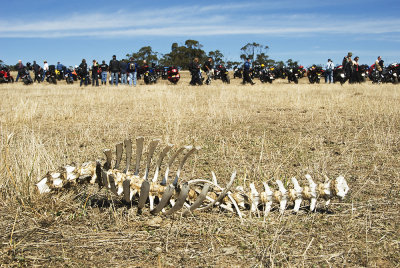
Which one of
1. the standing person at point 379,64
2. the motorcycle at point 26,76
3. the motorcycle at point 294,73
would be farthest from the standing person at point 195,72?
A: the motorcycle at point 26,76

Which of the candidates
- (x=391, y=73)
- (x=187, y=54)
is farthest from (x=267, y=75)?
(x=187, y=54)

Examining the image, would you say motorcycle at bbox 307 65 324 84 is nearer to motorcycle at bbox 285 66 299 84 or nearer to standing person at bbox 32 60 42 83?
motorcycle at bbox 285 66 299 84

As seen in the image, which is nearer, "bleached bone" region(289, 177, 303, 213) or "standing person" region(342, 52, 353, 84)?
"bleached bone" region(289, 177, 303, 213)

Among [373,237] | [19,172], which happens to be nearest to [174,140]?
[19,172]

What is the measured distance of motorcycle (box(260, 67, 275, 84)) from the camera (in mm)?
26391

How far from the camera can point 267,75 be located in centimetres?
2656

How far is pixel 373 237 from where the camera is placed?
2.30 meters

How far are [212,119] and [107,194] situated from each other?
4.54 meters

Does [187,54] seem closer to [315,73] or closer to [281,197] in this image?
→ [315,73]

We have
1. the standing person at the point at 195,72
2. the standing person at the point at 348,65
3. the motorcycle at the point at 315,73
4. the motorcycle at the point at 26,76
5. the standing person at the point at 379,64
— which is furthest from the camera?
the motorcycle at the point at 315,73

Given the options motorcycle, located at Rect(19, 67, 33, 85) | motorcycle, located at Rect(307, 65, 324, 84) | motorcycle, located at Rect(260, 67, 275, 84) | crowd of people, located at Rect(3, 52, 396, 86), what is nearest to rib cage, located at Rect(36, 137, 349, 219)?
crowd of people, located at Rect(3, 52, 396, 86)

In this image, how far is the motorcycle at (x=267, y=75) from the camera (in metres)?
26.4

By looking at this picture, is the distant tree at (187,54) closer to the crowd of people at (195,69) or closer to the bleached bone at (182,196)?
the crowd of people at (195,69)

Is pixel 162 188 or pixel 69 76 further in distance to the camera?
pixel 69 76
